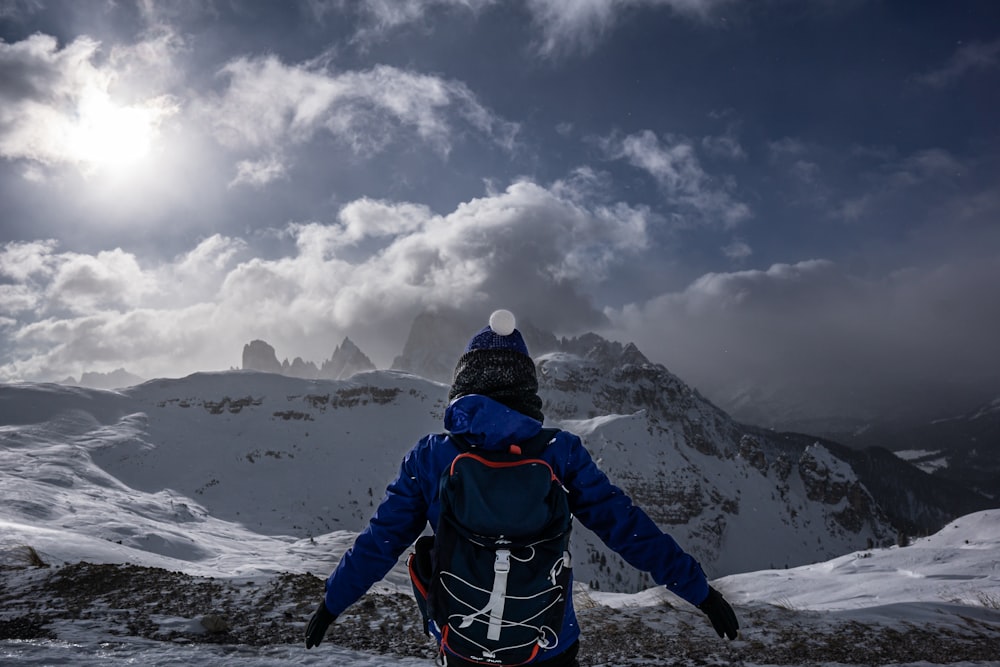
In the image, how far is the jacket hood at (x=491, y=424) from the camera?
2572 mm

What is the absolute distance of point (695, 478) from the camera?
126 m

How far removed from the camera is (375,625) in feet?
19.8

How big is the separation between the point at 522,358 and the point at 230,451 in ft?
301

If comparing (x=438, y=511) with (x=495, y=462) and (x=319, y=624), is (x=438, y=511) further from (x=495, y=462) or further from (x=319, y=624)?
(x=319, y=624)

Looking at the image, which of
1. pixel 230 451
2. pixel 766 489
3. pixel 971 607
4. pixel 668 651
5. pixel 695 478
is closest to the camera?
pixel 668 651

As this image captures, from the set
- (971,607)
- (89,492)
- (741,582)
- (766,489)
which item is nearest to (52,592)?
(971,607)

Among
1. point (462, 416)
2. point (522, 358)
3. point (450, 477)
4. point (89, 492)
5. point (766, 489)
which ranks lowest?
point (766, 489)

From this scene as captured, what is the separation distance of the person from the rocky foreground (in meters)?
3.09

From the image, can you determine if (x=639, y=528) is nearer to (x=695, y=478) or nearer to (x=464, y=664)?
(x=464, y=664)

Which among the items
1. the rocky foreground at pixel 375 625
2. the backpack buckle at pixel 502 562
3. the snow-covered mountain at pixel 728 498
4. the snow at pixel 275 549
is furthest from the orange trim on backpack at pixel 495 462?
the snow-covered mountain at pixel 728 498

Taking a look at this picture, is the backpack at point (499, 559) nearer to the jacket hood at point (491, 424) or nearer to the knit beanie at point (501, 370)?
the jacket hood at point (491, 424)

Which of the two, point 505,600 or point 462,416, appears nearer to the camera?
point 505,600

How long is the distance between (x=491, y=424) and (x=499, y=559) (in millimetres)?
631

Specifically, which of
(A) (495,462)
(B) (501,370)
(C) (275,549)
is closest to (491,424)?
(A) (495,462)
